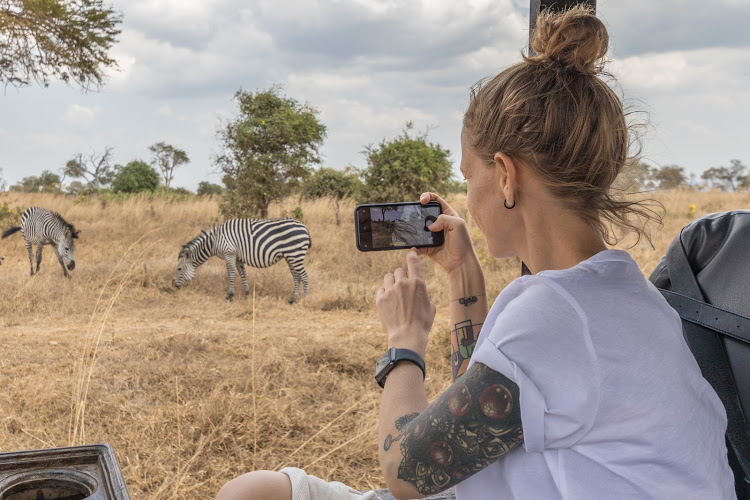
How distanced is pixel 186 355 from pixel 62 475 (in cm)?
173

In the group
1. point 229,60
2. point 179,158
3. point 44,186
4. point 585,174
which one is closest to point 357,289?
point 179,158

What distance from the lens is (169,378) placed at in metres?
2.22

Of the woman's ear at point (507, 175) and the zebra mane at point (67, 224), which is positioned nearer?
the woman's ear at point (507, 175)

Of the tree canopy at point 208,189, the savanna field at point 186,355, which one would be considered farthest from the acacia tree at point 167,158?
the tree canopy at point 208,189

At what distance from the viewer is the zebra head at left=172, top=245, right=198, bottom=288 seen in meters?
Result: 3.02

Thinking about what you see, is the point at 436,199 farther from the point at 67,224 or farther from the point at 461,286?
the point at 67,224

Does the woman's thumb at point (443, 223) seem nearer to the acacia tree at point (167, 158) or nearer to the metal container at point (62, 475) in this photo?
the metal container at point (62, 475)

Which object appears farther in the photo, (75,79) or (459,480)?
(75,79)

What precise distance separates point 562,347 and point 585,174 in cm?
18

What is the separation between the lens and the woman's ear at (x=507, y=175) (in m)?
0.60

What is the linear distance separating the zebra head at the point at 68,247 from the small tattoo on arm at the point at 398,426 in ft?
7.89

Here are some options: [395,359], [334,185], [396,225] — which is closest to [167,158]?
[334,185]

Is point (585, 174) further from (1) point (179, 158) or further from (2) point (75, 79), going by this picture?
(1) point (179, 158)

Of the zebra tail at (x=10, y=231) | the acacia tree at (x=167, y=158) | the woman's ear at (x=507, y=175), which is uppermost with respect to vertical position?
the acacia tree at (x=167, y=158)
